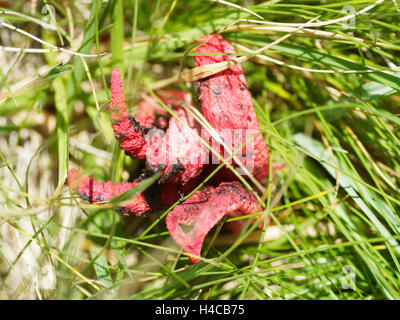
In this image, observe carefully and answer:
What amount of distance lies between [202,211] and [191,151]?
0.48 ft

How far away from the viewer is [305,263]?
101cm

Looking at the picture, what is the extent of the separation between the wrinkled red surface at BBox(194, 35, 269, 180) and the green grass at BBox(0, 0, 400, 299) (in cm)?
6

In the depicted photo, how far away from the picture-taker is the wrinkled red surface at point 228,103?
0.85 metres

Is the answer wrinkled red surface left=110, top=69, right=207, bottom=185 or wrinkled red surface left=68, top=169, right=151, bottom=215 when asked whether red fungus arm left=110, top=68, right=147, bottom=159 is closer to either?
wrinkled red surface left=110, top=69, right=207, bottom=185

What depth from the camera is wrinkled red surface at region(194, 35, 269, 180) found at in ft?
2.78

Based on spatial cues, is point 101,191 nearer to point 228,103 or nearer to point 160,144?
point 160,144

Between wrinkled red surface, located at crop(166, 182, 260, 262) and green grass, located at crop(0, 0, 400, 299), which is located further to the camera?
green grass, located at crop(0, 0, 400, 299)

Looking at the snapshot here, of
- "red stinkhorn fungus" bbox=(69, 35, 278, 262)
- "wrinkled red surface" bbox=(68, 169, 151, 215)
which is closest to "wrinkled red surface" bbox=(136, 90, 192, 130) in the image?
"red stinkhorn fungus" bbox=(69, 35, 278, 262)

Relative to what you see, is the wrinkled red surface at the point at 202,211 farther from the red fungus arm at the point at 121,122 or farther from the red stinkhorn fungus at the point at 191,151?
the red fungus arm at the point at 121,122

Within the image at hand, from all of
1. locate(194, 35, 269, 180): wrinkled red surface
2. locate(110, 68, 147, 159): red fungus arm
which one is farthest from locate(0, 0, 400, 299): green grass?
locate(110, 68, 147, 159): red fungus arm

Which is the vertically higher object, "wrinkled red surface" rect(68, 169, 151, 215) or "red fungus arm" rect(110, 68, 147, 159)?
"red fungus arm" rect(110, 68, 147, 159)

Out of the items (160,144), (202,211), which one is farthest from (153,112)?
(202,211)

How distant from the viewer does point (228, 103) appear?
2.79 ft
